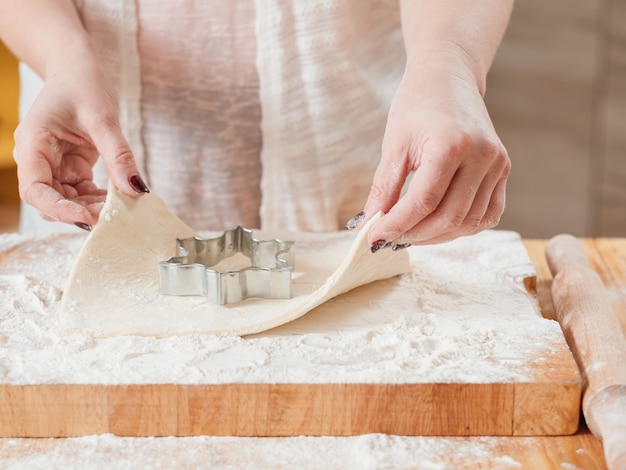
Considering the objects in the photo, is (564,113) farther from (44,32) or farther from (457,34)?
(44,32)

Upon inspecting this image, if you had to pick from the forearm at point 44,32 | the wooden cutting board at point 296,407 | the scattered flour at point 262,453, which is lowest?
the scattered flour at point 262,453

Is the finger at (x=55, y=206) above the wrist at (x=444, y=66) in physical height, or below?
below

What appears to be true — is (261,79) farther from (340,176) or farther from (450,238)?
(450,238)

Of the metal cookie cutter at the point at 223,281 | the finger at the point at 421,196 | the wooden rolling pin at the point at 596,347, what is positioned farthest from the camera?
the metal cookie cutter at the point at 223,281

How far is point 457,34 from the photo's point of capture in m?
1.15

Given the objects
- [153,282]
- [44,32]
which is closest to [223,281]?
[153,282]

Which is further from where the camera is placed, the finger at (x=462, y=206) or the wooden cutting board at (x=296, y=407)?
the finger at (x=462, y=206)

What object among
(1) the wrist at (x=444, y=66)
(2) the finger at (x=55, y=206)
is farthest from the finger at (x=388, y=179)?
(2) the finger at (x=55, y=206)

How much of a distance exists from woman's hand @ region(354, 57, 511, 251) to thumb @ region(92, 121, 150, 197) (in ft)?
1.10

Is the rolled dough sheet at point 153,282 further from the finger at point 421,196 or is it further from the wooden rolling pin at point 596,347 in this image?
the wooden rolling pin at point 596,347

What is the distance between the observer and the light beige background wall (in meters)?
2.78

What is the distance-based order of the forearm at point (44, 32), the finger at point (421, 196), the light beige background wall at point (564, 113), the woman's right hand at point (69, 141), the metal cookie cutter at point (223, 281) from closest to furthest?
the finger at point (421, 196), the metal cookie cutter at point (223, 281), the woman's right hand at point (69, 141), the forearm at point (44, 32), the light beige background wall at point (564, 113)

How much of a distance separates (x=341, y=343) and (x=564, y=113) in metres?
2.14

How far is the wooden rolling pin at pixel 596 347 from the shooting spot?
80cm
